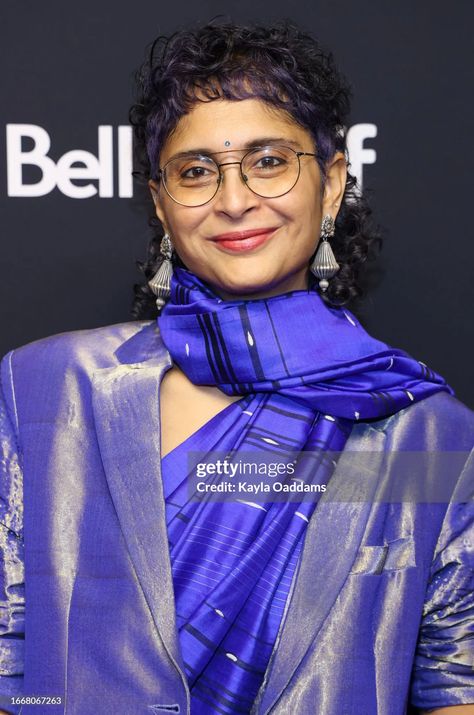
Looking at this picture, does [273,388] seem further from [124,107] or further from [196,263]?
[124,107]

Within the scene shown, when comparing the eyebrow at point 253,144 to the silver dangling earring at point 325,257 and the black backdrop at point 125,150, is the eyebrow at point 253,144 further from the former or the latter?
the black backdrop at point 125,150

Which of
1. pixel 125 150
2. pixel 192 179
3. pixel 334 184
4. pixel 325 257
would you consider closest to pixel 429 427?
pixel 325 257

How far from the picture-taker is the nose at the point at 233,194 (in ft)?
4.95

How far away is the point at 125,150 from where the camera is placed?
6.28ft

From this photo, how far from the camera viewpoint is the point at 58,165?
6.27 feet

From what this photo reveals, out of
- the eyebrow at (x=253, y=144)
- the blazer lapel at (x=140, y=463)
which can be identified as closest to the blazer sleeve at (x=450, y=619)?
the blazer lapel at (x=140, y=463)

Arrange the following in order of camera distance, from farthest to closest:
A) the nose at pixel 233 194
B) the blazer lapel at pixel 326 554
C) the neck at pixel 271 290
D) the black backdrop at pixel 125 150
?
the black backdrop at pixel 125 150 → the neck at pixel 271 290 → the nose at pixel 233 194 → the blazer lapel at pixel 326 554

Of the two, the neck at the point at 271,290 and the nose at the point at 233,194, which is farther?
the neck at the point at 271,290

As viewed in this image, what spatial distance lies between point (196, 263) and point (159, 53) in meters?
0.52

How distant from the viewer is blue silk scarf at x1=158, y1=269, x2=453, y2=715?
1.40 meters

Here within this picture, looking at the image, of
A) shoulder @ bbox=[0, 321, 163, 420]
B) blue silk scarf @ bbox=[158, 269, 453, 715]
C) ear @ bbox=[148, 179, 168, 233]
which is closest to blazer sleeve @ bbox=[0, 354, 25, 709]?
shoulder @ bbox=[0, 321, 163, 420]

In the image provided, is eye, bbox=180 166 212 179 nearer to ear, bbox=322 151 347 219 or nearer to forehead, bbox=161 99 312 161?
forehead, bbox=161 99 312 161

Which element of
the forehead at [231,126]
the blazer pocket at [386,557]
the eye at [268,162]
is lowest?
the blazer pocket at [386,557]

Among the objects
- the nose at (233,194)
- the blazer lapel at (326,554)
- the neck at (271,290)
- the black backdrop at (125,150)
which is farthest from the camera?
the black backdrop at (125,150)
